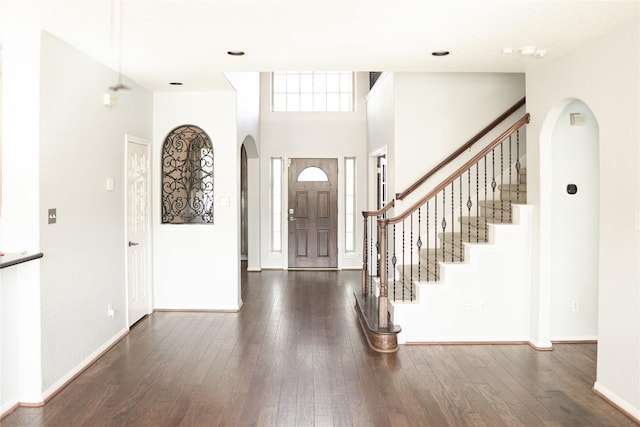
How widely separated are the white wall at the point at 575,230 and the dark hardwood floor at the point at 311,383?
260mm

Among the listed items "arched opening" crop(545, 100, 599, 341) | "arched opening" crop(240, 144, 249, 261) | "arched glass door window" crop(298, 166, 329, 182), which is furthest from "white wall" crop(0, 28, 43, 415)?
"arched opening" crop(240, 144, 249, 261)

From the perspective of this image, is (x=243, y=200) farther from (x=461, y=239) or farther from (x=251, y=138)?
A: (x=461, y=239)

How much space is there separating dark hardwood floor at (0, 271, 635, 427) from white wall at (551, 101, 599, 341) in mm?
260

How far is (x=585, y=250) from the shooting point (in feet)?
15.6

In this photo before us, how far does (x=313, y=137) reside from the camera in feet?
30.1

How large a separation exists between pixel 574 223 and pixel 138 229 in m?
4.31

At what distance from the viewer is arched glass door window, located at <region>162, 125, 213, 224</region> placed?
6117 mm

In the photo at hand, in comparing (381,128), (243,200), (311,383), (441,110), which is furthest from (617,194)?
(243,200)

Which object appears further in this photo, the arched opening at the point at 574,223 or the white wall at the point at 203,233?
the white wall at the point at 203,233

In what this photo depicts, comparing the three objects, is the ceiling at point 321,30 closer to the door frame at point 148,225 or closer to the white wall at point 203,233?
the door frame at point 148,225

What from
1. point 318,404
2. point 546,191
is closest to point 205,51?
point 318,404

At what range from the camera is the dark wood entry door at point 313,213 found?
927 centimetres

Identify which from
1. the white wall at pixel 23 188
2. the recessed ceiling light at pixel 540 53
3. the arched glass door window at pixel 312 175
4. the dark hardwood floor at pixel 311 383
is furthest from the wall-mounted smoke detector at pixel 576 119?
the arched glass door window at pixel 312 175

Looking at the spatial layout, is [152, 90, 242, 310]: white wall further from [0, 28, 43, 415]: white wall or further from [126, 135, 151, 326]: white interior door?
[0, 28, 43, 415]: white wall
